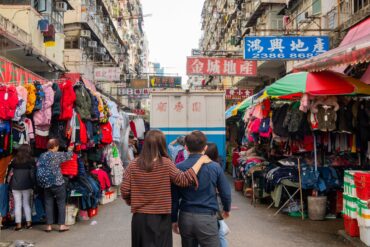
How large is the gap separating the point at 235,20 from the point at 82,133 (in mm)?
30016

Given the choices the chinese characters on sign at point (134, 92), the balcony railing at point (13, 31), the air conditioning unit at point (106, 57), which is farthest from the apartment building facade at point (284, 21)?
the air conditioning unit at point (106, 57)

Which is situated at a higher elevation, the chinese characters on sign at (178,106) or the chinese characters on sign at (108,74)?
the chinese characters on sign at (108,74)

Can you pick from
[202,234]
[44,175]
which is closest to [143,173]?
[202,234]

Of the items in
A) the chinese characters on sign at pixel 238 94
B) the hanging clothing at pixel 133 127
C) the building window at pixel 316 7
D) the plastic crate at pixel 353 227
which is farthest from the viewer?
the chinese characters on sign at pixel 238 94

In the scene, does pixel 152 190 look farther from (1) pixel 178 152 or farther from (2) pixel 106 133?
(2) pixel 106 133

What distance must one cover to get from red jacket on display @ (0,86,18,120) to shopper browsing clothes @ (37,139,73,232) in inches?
32.0

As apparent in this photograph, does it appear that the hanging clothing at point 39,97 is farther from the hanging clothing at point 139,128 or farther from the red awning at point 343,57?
the hanging clothing at point 139,128

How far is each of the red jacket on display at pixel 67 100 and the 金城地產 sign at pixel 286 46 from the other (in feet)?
21.0

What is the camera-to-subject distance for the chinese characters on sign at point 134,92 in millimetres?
36094

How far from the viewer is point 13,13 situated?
18531 millimetres

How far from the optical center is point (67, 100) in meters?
8.27

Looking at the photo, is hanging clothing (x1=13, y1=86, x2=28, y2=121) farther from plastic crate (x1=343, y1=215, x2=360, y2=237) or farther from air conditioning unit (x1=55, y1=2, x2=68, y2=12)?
air conditioning unit (x1=55, y1=2, x2=68, y2=12)

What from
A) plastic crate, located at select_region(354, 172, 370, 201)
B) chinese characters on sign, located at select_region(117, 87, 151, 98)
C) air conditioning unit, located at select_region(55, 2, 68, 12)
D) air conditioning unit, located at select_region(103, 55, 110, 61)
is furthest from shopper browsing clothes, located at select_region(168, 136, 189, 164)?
air conditioning unit, located at select_region(103, 55, 110, 61)

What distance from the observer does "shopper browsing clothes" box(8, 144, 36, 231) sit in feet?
25.6
